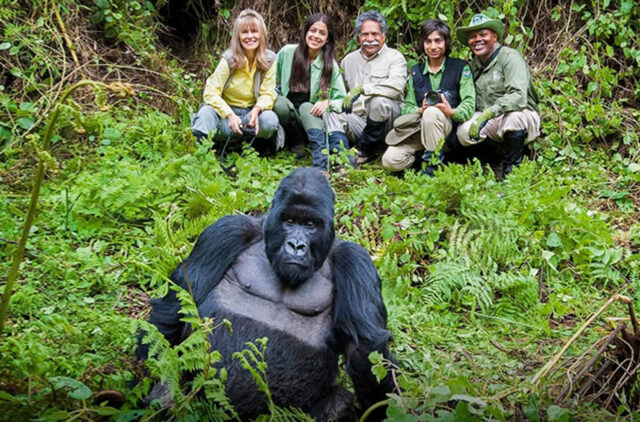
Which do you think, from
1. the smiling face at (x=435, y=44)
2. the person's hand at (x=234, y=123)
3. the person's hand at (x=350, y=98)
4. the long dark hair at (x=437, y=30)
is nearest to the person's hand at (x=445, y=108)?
the smiling face at (x=435, y=44)

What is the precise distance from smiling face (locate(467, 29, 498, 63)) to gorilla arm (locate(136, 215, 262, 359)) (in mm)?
3729

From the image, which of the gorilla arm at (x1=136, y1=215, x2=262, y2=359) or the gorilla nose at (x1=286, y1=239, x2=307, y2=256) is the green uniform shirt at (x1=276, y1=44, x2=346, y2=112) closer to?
the gorilla arm at (x1=136, y1=215, x2=262, y2=359)

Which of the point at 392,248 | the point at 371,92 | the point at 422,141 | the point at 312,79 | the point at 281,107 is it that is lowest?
the point at 392,248

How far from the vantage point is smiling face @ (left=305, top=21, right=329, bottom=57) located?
19.6ft

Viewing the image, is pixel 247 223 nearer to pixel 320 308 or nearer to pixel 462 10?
pixel 320 308

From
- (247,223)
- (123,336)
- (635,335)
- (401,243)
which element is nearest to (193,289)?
(247,223)

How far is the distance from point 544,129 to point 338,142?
1863mm

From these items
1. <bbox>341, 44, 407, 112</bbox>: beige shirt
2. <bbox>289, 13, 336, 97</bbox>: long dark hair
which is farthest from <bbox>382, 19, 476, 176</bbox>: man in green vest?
<bbox>289, 13, 336, 97</bbox>: long dark hair

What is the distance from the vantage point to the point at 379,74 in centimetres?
613

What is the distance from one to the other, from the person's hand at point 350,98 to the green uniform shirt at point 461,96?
0.42 meters

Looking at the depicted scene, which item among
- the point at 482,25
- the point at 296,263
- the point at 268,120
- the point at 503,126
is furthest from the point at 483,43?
the point at 296,263

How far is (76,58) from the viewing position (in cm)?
623

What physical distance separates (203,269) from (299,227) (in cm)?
42

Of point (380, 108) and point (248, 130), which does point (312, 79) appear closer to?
point (380, 108)
